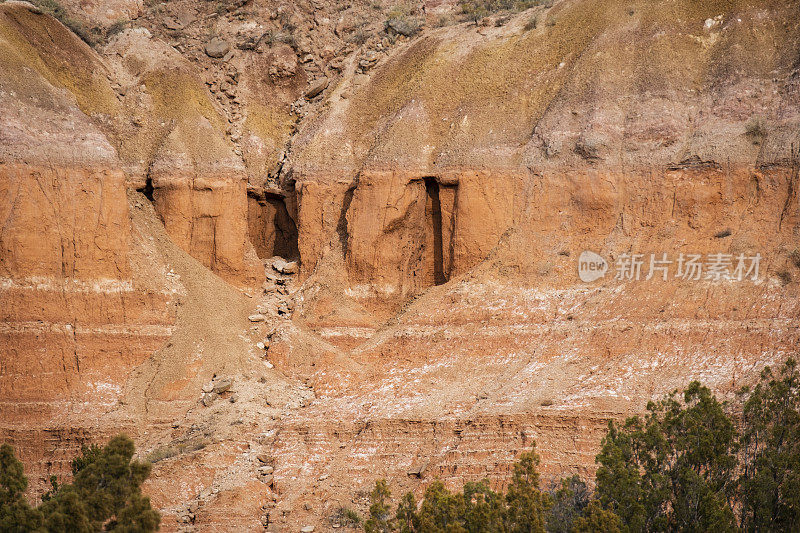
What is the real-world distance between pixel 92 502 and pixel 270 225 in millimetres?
22250

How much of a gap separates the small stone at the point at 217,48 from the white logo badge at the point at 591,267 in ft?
62.5

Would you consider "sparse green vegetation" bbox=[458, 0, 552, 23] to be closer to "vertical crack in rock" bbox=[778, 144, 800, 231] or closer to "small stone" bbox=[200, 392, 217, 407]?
"vertical crack in rock" bbox=[778, 144, 800, 231]

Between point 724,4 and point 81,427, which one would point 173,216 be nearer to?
point 81,427

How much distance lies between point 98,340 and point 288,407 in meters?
6.74

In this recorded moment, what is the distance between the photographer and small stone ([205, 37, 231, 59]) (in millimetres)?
45688

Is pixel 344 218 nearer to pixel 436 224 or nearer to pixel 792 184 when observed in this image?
pixel 436 224

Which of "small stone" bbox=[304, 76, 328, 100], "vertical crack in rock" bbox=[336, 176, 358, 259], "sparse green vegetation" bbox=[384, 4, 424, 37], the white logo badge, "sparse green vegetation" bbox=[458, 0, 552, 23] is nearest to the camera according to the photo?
the white logo badge

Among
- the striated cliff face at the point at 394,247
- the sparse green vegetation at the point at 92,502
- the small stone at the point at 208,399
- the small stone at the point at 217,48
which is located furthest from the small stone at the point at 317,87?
the sparse green vegetation at the point at 92,502

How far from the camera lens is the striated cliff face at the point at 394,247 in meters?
30.4

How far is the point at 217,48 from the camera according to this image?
45719mm

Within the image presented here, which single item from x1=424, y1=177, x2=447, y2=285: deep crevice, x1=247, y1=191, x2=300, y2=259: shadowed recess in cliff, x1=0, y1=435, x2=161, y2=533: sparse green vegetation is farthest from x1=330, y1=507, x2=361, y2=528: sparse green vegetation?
x1=247, y1=191, x2=300, y2=259: shadowed recess in cliff

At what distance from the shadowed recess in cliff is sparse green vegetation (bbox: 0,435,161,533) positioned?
2010 centimetres

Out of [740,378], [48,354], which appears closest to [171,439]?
[48,354]

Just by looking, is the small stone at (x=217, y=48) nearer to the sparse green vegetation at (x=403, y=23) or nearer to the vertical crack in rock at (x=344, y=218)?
the sparse green vegetation at (x=403, y=23)
